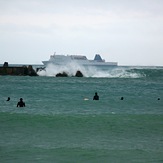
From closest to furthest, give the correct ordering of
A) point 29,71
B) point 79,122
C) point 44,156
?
point 44,156 < point 79,122 < point 29,71

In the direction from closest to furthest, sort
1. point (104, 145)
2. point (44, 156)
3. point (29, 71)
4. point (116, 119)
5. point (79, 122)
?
point (44, 156) → point (104, 145) → point (79, 122) → point (116, 119) → point (29, 71)

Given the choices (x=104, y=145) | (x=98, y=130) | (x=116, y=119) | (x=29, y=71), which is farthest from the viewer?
(x=29, y=71)

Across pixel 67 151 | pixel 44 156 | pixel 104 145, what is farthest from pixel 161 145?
pixel 44 156

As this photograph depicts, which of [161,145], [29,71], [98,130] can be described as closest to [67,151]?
[161,145]

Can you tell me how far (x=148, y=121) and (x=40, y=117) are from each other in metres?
6.39

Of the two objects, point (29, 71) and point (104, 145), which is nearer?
point (104, 145)

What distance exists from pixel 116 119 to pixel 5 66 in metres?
82.8

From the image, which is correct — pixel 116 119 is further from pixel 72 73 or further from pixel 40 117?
pixel 72 73

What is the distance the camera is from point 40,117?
86.3 ft

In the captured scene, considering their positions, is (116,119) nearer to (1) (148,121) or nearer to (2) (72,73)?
(1) (148,121)

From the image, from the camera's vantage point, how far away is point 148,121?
24844 millimetres

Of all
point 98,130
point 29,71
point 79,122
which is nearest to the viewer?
point 98,130

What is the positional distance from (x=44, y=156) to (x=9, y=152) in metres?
1.39

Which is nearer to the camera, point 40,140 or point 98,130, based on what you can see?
point 40,140
